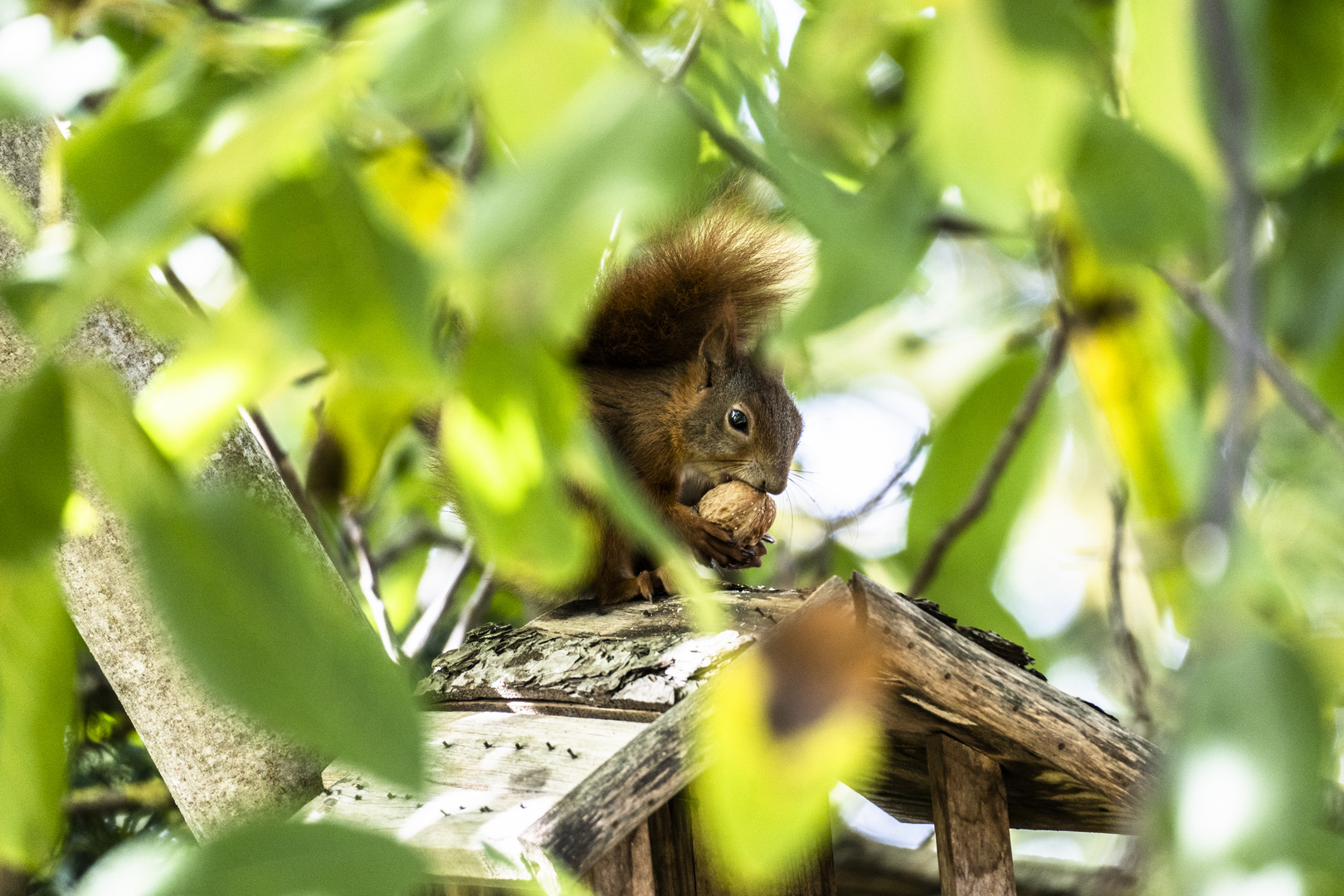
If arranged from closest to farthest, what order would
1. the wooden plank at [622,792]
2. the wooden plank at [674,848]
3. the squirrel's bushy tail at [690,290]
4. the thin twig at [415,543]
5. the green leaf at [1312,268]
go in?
the green leaf at [1312,268] < the wooden plank at [622,792] < the wooden plank at [674,848] < the squirrel's bushy tail at [690,290] < the thin twig at [415,543]

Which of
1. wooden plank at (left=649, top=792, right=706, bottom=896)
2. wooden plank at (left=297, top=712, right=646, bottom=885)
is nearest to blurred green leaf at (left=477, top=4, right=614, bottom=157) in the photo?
wooden plank at (left=297, top=712, right=646, bottom=885)

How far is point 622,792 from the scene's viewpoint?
0.61 metres

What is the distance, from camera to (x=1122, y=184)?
28cm

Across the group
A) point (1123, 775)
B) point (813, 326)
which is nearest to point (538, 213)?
point (813, 326)

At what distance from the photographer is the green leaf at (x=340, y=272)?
0.23m

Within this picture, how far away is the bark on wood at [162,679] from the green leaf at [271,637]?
47 centimetres

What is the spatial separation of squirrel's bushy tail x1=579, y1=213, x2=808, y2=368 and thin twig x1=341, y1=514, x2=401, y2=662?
29 centimetres

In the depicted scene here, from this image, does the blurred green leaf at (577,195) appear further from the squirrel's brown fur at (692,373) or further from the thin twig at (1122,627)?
the squirrel's brown fur at (692,373)

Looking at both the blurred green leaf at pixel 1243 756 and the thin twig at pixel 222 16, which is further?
the thin twig at pixel 222 16

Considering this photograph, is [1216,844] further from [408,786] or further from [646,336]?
[646,336]

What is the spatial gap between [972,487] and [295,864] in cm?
80

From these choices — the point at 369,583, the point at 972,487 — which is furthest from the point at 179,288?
the point at 972,487

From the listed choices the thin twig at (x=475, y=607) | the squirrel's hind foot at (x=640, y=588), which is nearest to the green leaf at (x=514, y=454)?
the squirrel's hind foot at (x=640, y=588)

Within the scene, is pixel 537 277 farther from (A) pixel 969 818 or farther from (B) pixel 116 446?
(A) pixel 969 818
